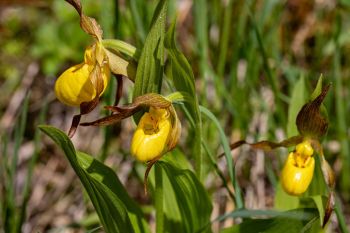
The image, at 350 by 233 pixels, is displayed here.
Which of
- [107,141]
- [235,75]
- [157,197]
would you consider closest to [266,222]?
[157,197]

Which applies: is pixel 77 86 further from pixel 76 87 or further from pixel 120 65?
pixel 120 65

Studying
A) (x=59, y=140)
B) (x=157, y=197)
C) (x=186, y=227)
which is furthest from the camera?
(x=186, y=227)

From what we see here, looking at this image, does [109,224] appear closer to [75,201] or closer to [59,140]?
[59,140]

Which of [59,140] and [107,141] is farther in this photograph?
[107,141]

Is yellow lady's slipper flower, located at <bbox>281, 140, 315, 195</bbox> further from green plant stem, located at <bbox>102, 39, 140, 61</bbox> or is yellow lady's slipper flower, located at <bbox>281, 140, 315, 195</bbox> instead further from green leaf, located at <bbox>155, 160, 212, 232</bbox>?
green plant stem, located at <bbox>102, 39, 140, 61</bbox>

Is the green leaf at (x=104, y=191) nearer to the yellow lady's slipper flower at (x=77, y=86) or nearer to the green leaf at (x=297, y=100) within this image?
the yellow lady's slipper flower at (x=77, y=86)

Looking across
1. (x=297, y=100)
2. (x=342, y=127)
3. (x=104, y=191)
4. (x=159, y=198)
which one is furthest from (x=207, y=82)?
(x=104, y=191)

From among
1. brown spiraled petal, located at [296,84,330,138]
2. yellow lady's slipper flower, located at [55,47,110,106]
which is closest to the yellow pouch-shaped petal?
yellow lady's slipper flower, located at [55,47,110,106]
